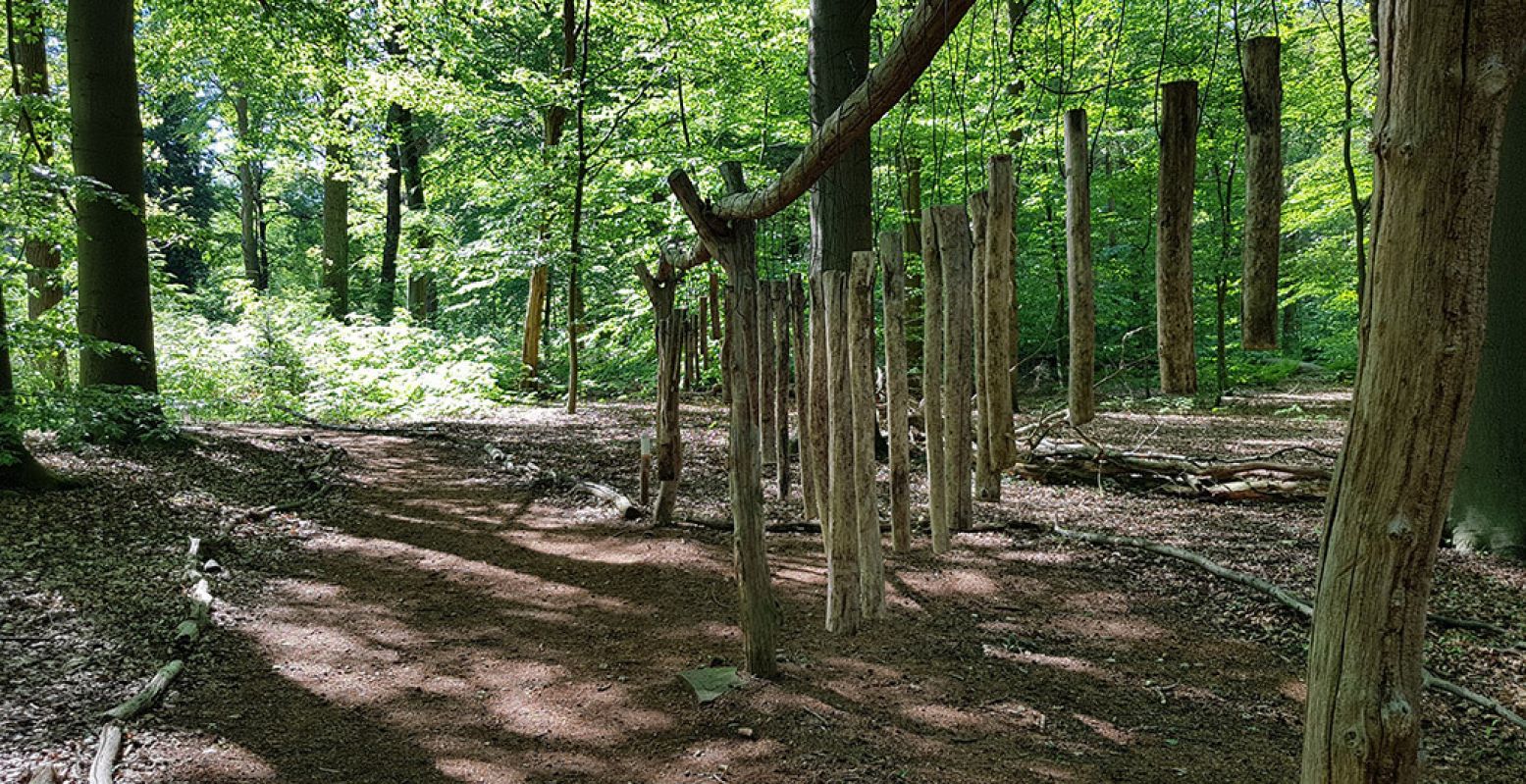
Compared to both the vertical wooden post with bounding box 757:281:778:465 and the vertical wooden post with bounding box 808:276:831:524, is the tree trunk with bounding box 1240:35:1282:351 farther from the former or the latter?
the vertical wooden post with bounding box 757:281:778:465

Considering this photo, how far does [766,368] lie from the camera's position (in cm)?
665

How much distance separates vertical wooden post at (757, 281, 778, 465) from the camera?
6336 mm

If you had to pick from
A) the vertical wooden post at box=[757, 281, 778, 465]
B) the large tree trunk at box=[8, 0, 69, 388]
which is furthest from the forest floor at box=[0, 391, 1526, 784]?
the large tree trunk at box=[8, 0, 69, 388]

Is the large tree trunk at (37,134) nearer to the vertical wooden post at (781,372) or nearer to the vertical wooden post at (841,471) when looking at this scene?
the vertical wooden post at (781,372)

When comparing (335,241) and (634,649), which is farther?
(335,241)

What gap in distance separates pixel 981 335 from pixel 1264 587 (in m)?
3.01

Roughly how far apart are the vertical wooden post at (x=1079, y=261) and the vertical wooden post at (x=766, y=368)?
11.0 ft

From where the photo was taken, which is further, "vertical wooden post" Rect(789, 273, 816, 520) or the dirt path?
"vertical wooden post" Rect(789, 273, 816, 520)

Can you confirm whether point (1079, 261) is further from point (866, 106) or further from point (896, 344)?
point (896, 344)

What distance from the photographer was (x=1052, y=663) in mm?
4387

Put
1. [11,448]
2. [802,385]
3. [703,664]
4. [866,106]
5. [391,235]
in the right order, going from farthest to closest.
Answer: [391,235] → [11,448] → [802,385] → [703,664] → [866,106]

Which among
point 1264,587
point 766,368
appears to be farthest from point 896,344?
point 1264,587

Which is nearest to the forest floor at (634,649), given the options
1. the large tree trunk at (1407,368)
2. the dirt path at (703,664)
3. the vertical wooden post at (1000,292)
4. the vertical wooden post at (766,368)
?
the dirt path at (703,664)

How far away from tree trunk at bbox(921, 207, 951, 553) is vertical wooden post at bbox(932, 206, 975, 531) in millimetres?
71
